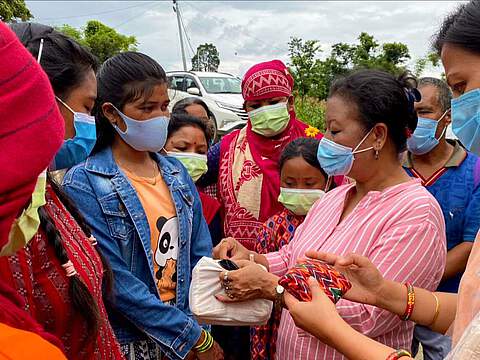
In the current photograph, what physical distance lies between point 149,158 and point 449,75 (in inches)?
52.9

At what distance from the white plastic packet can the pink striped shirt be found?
18 cm

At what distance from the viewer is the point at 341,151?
84.6 inches

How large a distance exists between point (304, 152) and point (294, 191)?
23 cm

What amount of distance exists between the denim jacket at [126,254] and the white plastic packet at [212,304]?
0.46ft

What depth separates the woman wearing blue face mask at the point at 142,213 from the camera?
2021 mm

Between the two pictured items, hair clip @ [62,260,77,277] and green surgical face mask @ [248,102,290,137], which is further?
green surgical face mask @ [248,102,290,137]

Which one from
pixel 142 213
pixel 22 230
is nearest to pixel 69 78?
pixel 142 213

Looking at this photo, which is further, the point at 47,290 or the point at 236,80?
the point at 236,80

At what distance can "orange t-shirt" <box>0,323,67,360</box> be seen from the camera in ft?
2.73

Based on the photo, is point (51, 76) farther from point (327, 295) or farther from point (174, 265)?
point (327, 295)

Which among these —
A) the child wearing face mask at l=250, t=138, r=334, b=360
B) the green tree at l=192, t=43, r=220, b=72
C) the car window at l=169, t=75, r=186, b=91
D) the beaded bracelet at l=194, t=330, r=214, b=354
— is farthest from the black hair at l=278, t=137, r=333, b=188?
the green tree at l=192, t=43, r=220, b=72

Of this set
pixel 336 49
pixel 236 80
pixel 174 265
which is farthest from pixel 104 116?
pixel 336 49

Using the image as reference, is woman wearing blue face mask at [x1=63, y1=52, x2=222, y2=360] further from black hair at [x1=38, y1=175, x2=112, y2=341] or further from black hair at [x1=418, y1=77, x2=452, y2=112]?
black hair at [x1=418, y1=77, x2=452, y2=112]

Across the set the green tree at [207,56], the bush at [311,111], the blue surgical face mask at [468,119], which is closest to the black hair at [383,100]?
the blue surgical face mask at [468,119]
